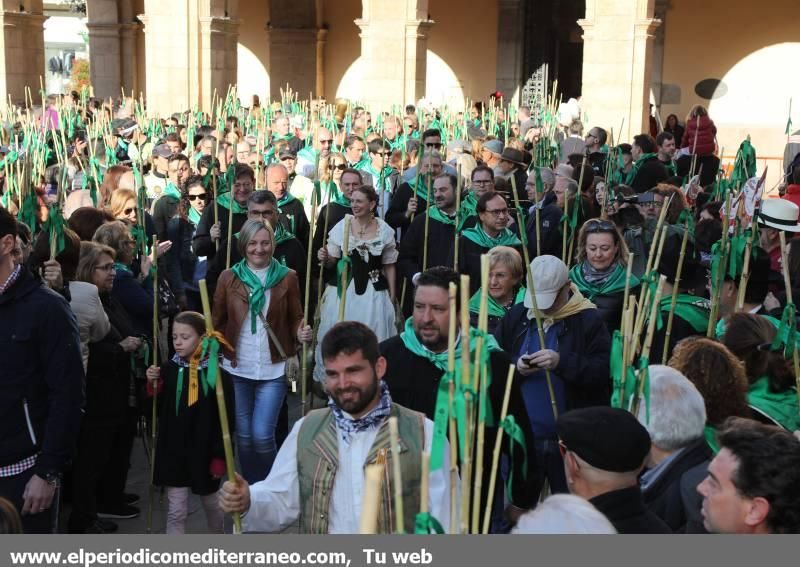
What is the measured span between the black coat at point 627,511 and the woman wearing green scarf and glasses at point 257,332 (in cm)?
291

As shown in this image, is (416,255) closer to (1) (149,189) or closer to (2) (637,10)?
(1) (149,189)

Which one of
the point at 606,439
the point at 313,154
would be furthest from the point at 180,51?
the point at 606,439

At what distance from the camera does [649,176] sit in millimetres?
10852

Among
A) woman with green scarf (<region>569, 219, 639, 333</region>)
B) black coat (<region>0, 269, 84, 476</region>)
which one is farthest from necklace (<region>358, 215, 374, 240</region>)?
black coat (<region>0, 269, 84, 476</region>)

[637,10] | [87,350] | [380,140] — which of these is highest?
[637,10]

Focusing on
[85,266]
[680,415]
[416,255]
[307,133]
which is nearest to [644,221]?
[416,255]

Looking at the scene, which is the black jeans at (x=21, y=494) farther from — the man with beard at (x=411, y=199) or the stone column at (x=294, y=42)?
the stone column at (x=294, y=42)

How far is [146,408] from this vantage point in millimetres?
5988

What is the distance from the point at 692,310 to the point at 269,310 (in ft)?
6.27

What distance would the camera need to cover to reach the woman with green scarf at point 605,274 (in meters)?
5.74

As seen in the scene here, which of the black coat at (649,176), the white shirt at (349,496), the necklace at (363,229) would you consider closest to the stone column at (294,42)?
the black coat at (649,176)

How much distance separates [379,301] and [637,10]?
43.2 ft

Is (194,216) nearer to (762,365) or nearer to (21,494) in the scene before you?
(21,494)

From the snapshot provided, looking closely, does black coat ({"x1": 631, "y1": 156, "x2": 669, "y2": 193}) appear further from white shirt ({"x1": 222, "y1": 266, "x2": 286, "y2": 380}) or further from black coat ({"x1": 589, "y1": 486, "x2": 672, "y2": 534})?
black coat ({"x1": 589, "y1": 486, "x2": 672, "y2": 534})
